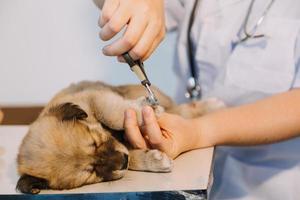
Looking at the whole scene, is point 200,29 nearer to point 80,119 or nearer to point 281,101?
point 281,101

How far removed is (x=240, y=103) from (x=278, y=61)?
15 centimetres

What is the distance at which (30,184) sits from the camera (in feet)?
2.74

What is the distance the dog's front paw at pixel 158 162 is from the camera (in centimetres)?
88

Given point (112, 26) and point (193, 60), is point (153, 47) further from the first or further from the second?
point (193, 60)

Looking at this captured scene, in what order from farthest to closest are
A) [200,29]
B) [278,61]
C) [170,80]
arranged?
[170,80] → [200,29] → [278,61]

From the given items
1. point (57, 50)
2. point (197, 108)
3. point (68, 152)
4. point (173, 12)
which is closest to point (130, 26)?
point (68, 152)

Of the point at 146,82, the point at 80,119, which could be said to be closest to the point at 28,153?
the point at 80,119

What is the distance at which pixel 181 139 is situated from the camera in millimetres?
932

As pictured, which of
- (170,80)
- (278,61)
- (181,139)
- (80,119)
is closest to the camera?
(181,139)

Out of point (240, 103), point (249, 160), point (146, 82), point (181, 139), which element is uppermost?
point (146, 82)

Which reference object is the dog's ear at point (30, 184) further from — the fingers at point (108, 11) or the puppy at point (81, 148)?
the fingers at point (108, 11)

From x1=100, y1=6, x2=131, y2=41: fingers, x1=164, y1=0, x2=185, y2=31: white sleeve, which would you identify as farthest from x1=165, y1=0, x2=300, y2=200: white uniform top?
x1=100, y1=6, x2=131, y2=41: fingers

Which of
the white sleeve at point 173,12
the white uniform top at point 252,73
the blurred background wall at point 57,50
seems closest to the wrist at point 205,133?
the white uniform top at point 252,73

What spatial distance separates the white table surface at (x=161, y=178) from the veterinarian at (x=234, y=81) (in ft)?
0.12
